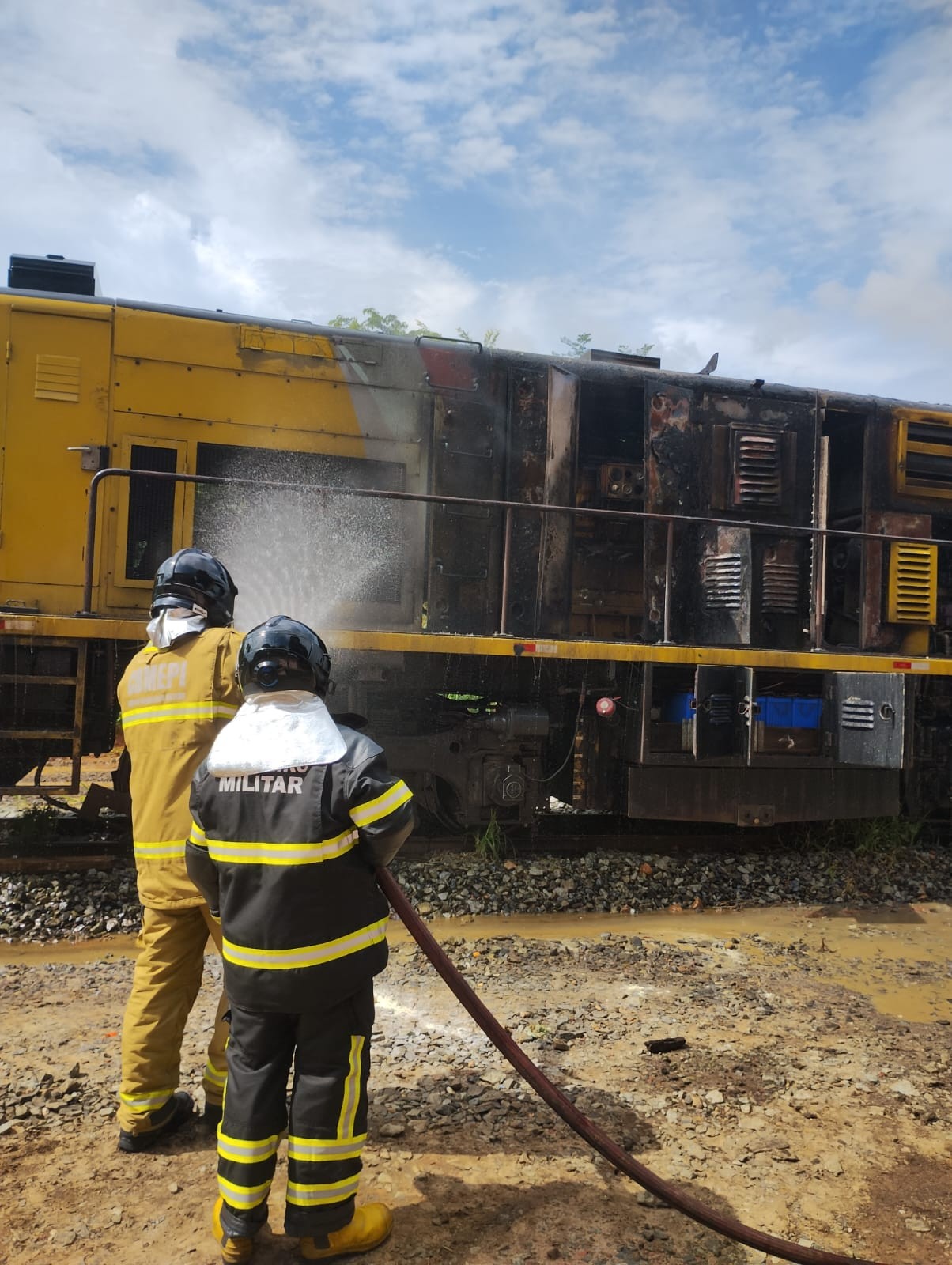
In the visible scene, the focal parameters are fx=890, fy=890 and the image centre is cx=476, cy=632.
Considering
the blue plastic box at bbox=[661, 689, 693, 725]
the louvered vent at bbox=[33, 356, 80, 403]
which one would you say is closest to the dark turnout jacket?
the blue plastic box at bbox=[661, 689, 693, 725]

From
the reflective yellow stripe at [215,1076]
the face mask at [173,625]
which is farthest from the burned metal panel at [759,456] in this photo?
the reflective yellow stripe at [215,1076]

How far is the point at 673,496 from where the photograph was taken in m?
A: 6.13

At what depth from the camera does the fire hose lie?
2.05 meters

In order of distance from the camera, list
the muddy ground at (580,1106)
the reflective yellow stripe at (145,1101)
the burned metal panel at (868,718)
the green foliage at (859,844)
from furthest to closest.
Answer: the green foliage at (859,844)
the burned metal panel at (868,718)
the reflective yellow stripe at (145,1101)
the muddy ground at (580,1106)

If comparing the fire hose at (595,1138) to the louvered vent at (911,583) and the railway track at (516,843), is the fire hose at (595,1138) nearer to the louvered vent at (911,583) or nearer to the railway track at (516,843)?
the railway track at (516,843)

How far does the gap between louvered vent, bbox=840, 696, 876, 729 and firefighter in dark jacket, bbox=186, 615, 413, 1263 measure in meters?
4.56

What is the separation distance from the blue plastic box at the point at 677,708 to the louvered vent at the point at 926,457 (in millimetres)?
2468

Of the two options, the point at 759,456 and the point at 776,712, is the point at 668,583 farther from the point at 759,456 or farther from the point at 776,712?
the point at 759,456

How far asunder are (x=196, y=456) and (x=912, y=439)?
5.13 metres

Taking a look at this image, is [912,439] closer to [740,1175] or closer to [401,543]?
[401,543]

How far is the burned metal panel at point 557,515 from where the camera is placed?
5.90m

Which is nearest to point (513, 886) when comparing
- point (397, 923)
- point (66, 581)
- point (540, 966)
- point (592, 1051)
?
point (397, 923)

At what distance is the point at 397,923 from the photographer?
5.14 m

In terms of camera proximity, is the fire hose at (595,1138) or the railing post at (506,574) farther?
the railing post at (506,574)
